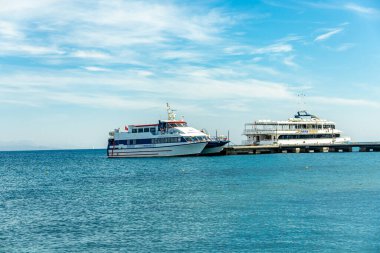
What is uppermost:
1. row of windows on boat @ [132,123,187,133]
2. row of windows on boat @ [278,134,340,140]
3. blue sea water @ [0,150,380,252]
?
row of windows on boat @ [132,123,187,133]

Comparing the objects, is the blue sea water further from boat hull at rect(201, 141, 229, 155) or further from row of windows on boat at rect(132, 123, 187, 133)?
boat hull at rect(201, 141, 229, 155)

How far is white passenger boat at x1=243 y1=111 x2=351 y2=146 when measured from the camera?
12300 cm

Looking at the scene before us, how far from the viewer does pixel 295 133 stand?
124500mm

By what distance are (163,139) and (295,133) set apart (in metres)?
40.0

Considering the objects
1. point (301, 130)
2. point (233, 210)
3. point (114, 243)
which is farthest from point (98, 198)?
point (301, 130)

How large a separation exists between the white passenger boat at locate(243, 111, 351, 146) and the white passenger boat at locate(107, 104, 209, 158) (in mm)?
27286

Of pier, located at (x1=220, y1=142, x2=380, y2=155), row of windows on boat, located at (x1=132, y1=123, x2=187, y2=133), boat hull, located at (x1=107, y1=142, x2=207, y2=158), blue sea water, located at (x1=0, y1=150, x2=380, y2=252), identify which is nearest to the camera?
blue sea water, located at (x1=0, y1=150, x2=380, y2=252)

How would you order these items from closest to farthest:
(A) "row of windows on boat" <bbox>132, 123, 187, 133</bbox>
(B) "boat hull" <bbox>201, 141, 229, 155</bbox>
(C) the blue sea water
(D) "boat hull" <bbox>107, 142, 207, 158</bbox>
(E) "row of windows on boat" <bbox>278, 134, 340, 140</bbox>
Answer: (C) the blue sea water
(D) "boat hull" <bbox>107, 142, 207, 158</bbox>
(A) "row of windows on boat" <bbox>132, 123, 187, 133</bbox>
(B) "boat hull" <bbox>201, 141, 229, 155</bbox>
(E) "row of windows on boat" <bbox>278, 134, 340, 140</bbox>

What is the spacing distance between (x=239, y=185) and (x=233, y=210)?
15.8 m

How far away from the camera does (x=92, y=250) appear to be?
2394 centimetres

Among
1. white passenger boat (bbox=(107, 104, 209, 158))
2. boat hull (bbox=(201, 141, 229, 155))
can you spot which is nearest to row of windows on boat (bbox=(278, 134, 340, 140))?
boat hull (bbox=(201, 141, 229, 155))

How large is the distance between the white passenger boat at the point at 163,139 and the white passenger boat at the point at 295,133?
27286mm

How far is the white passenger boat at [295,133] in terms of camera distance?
123000 mm

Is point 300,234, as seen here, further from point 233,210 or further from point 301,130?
point 301,130
